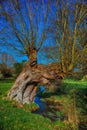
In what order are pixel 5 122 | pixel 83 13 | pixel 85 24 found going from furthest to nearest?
pixel 85 24 → pixel 83 13 → pixel 5 122

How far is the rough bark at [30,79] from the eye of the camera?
64.6 feet

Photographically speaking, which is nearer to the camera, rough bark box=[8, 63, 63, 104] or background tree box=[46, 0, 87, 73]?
background tree box=[46, 0, 87, 73]

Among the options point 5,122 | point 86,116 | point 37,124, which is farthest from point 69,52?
point 5,122

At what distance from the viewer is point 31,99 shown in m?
22.2

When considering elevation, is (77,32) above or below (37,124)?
above

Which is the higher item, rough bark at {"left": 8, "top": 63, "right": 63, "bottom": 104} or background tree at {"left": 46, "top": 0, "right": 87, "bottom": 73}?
background tree at {"left": 46, "top": 0, "right": 87, "bottom": 73}

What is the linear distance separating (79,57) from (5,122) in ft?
25.4

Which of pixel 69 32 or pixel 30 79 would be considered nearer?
pixel 69 32

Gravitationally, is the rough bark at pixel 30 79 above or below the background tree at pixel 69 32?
below

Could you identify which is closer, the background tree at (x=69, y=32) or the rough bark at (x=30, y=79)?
the background tree at (x=69, y=32)

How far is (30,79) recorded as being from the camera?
20.7 m

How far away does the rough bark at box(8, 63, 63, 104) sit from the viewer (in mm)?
19703

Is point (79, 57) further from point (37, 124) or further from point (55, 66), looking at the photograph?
point (37, 124)

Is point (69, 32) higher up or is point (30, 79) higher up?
point (69, 32)
